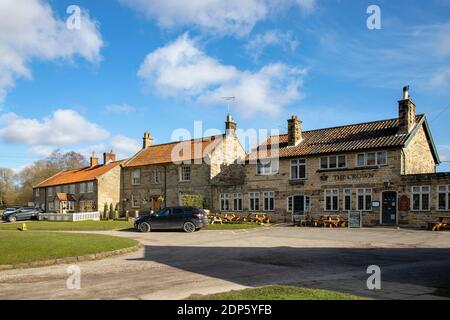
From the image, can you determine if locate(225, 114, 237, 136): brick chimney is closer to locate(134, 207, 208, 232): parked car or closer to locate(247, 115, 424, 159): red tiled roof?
locate(247, 115, 424, 159): red tiled roof

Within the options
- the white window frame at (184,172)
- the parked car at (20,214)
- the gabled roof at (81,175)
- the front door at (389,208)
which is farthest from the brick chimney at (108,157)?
the front door at (389,208)

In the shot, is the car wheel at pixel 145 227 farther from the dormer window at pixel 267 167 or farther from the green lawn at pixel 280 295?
the green lawn at pixel 280 295

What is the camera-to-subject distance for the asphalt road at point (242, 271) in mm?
9430

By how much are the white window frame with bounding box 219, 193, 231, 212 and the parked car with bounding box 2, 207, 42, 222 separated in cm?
2155

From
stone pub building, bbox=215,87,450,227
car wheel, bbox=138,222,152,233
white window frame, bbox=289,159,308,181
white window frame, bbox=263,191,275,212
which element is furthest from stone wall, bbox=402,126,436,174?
car wheel, bbox=138,222,152,233

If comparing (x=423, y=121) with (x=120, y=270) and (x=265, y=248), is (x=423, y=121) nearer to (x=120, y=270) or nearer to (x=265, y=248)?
(x=265, y=248)

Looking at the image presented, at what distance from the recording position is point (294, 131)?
3734 cm

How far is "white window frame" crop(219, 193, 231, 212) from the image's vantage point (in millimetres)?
39875

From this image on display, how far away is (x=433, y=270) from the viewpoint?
1235 centimetres

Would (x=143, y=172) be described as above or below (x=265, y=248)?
above

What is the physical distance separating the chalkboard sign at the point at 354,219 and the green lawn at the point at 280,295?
2249cm

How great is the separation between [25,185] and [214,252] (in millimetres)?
82150
